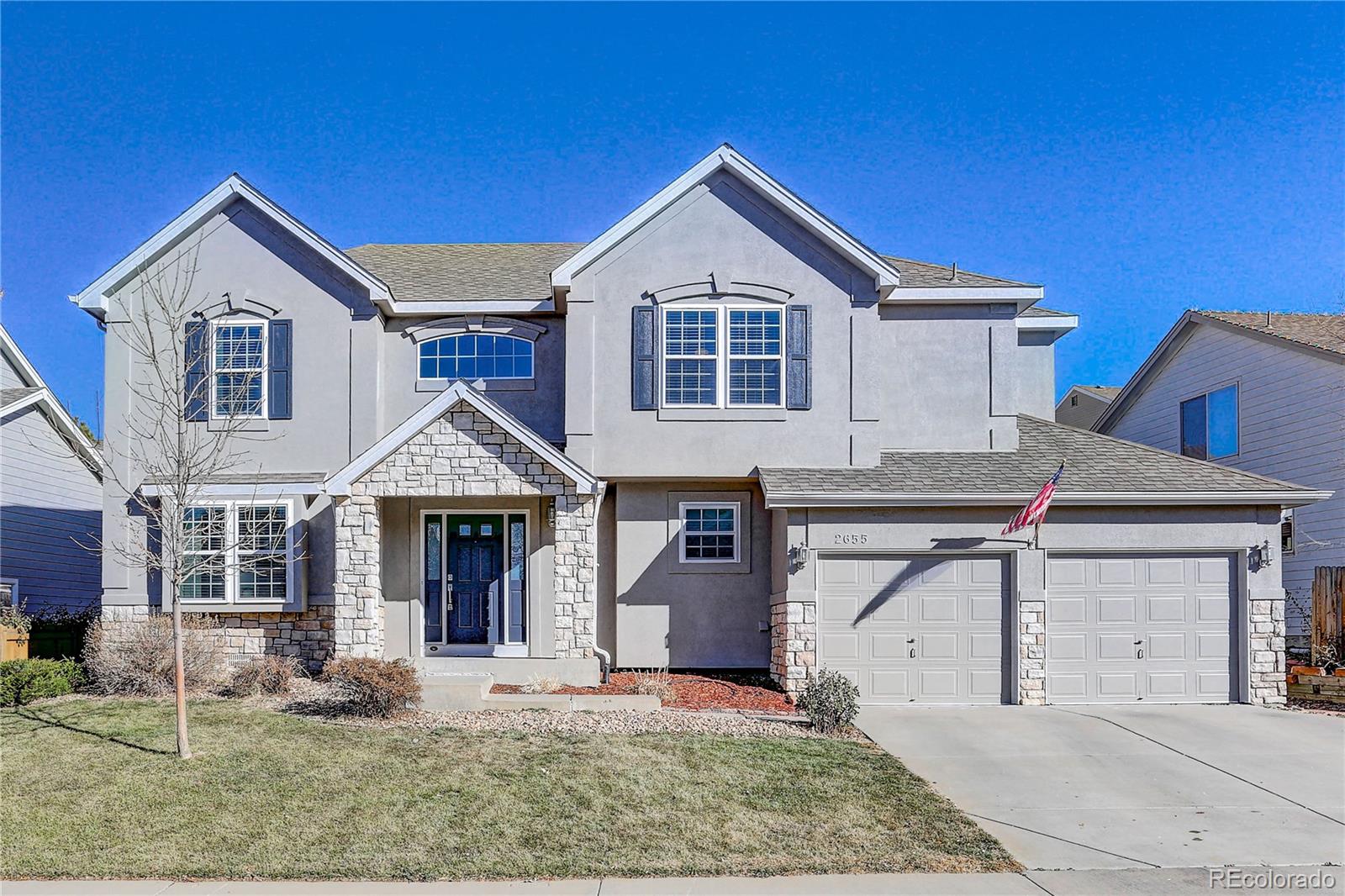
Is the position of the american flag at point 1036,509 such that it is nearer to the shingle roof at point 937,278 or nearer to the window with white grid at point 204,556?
the shingle roof at point 937,278

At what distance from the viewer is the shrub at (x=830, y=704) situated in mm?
12305

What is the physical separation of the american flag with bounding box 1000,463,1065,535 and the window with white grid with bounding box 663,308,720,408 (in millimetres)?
4782

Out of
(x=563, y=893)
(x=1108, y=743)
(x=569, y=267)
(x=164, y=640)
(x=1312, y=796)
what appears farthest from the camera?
(x=569, y=267)

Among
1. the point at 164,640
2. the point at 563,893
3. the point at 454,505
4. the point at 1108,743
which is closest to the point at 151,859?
the point at 563,893

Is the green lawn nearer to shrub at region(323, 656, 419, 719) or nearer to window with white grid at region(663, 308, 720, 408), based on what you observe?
shrub at region(323, 656, 419, 719)

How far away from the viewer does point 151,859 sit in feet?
27.0

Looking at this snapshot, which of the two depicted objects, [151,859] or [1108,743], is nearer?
[151,859]

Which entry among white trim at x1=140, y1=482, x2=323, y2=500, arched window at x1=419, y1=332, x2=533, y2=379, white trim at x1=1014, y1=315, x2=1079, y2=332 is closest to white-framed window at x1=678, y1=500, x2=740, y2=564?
arched window at x1=419, y1=332, x2=533, y2=379

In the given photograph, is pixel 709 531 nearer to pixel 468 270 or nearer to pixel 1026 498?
pixel 1026 498

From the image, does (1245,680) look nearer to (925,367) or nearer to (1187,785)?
(1187,785)

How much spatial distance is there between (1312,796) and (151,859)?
34.1ft

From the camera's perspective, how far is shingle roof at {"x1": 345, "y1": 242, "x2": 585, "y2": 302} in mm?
17484

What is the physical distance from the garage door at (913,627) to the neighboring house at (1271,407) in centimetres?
741

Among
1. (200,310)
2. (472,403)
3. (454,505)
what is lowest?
(454,505)
